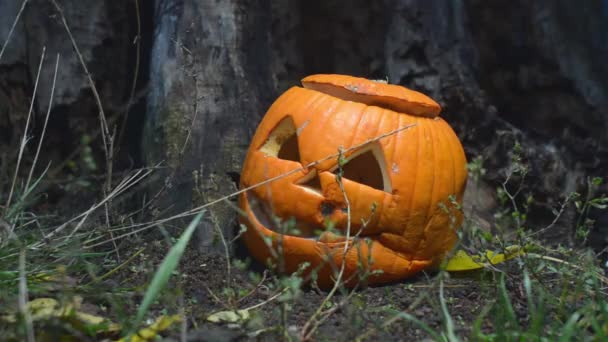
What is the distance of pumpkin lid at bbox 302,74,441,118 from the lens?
88.2 inches

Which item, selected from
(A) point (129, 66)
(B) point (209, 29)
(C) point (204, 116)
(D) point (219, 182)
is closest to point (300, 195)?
(D) point (219, 182)

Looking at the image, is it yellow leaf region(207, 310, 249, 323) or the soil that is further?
yellow leaf region(207, 310, 249, 323)

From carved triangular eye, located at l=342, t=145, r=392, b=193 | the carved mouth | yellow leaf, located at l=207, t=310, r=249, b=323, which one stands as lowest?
yellow leaf, located at l=207, t=310, r=249, b=323

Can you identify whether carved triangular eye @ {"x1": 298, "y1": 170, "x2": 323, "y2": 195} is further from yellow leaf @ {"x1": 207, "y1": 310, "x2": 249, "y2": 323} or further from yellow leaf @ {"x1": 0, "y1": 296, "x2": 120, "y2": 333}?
yellow leaf @ {"x1": 0, "y1": 296, "x2": 120, "y2": 333}

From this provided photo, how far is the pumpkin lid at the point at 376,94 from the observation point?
2240 millimetres

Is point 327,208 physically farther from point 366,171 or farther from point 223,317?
point 223,317

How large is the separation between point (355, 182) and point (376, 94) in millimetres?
317

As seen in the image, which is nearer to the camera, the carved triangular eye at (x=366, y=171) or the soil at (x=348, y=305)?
the soil at (x=348, y=305)

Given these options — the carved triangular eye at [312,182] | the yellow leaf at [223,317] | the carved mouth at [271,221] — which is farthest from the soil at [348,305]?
the carved triangular eye at [312,182]

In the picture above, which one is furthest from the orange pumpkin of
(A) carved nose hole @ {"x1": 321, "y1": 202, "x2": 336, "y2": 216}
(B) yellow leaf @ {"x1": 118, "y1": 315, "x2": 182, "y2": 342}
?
(B) yellow leaf @ {"x1": 118, "y1": 315, "x2": 182, "y2": 342}

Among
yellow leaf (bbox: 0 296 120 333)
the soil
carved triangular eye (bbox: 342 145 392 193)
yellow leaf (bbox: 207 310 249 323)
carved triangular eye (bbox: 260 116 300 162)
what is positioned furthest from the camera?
carved triangular eye (bbox: 342 145 392 193)

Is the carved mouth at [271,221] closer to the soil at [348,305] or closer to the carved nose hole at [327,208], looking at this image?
the carved nose hole at [327,208]

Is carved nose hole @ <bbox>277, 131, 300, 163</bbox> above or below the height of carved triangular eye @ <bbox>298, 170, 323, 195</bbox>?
above

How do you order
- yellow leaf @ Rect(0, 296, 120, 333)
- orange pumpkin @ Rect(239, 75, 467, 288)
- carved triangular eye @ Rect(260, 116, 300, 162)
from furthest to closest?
carved triangular eye @ Rect(260, 116, 300, 162) → orange pumpkin @ Rect(239, 75, 467, 288) → yellow leaf @ Rect(0, 296, 120, 333)
